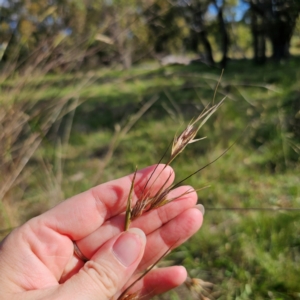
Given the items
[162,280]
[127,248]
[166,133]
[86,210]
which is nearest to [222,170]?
[166,133]

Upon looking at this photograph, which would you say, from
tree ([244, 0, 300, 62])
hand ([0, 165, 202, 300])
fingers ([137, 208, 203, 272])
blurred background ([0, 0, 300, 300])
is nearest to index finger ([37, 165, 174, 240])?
hand ([0, 165, 202, 300])

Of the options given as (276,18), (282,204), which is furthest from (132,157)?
(276,18)

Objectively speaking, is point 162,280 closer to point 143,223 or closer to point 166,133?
point 143,223

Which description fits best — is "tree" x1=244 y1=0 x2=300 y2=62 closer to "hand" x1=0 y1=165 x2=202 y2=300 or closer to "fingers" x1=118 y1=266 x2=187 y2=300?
"hand" x1=0 y1=165 x2=202 y2=300

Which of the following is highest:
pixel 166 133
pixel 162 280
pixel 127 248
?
pixel 127 248

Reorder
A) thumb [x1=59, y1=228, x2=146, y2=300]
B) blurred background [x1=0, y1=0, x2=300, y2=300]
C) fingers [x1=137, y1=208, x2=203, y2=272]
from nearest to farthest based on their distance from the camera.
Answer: thumb [x1=59, y1=228, x2=146, y2=300] < fingers [x1=137, y1=208, x2=203, y2=272] < blurred background [x1=0, y1=0, x2=300, y2=300]

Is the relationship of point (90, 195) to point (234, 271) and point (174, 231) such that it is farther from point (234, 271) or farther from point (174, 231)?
point (234, 271)
